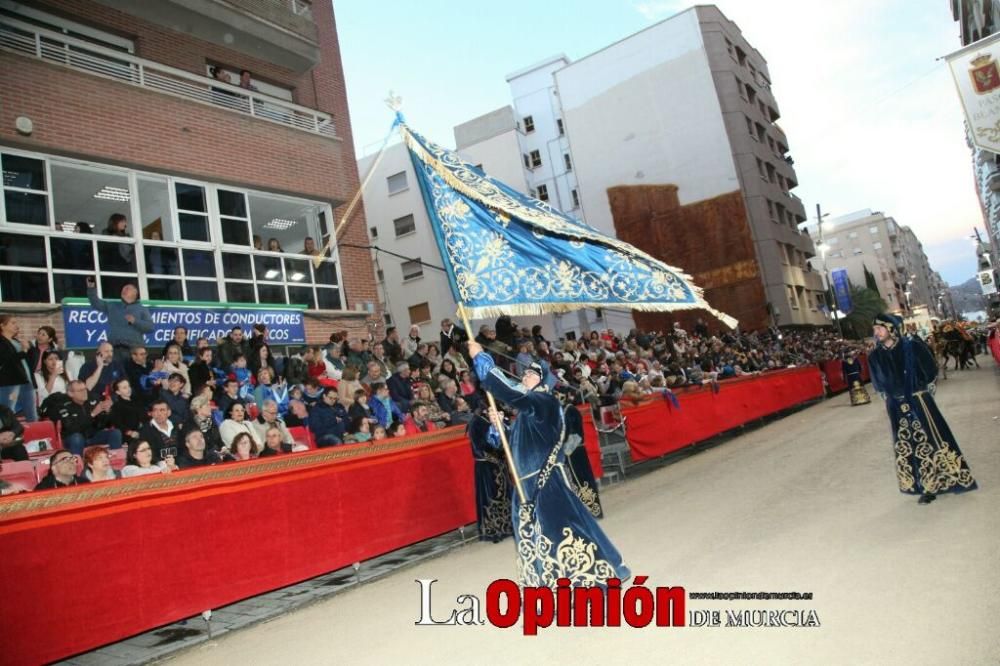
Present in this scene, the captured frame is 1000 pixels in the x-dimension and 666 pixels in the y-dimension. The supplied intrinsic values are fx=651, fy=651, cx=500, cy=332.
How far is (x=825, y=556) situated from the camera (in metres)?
5.11

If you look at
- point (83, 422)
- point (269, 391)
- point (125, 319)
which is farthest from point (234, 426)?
point (125, 319)

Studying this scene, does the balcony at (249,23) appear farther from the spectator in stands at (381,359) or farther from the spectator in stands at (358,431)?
the spectator in stands at (358,431)

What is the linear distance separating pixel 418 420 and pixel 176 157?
7.02 metres

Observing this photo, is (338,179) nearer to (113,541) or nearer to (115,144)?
(115,144)

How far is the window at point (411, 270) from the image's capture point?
34031 millimetres

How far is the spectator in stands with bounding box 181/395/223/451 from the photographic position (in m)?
7.77

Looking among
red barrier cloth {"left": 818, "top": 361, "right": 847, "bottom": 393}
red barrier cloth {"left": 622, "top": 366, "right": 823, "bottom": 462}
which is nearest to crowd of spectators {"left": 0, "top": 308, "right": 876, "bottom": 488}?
red barrier cloth {"left": 622, "top": 366, "right": 823, "bottom": 462}

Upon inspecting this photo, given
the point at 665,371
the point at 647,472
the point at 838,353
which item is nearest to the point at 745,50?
the point at 838,353

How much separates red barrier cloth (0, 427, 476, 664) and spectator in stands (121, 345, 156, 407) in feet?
9.96

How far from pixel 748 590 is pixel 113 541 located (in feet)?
16.2

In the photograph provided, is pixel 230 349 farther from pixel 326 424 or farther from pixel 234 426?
pixel 234 426

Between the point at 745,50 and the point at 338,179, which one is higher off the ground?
the point at 745,50

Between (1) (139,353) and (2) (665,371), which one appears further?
(2) (665,371)

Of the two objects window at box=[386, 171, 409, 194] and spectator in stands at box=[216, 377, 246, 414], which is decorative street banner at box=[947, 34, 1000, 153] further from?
window at box=[386, 171, 409, 194]
